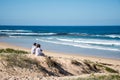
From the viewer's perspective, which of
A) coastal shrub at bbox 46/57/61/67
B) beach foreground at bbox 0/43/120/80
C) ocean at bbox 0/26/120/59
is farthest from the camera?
ocean at bbox 0/26/120/59

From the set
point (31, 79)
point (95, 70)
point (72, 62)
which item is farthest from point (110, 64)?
point (31, 79)

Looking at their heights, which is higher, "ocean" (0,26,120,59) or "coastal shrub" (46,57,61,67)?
"coastal shrub" (46,57,61,67)

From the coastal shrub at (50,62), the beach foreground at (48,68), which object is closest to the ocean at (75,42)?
the beach foreground at (48,68)

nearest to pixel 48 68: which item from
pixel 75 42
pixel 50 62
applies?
pixel 50 62

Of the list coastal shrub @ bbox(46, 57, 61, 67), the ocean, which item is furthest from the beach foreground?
the ocean

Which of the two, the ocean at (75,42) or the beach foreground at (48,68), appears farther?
the ocean at (75,42)

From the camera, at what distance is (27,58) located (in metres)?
14.4

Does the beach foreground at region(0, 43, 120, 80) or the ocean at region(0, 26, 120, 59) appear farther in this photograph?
the ocean at region(0, 26, 120, 59)

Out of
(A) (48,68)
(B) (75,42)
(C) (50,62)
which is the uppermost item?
(C) (50,62)

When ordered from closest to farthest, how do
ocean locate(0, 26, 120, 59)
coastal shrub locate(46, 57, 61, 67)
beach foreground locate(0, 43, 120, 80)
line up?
beach foreground locate(0, 43, 120, 80)
coastal shrub locate(46, 57, 61, 67)
ocean locate(0, 26, 120, 59)

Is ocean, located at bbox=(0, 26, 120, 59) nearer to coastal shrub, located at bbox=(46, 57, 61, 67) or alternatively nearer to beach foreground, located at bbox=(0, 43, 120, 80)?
beach foreground, located at bbox=(0, 43, 120, 80)

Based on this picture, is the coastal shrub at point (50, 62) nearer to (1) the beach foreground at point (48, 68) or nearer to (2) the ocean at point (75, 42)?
(1) the beach foreground at point (48, 68)

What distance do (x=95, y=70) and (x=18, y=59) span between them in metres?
5.09

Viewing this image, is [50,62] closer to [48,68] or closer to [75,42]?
[48,68]
